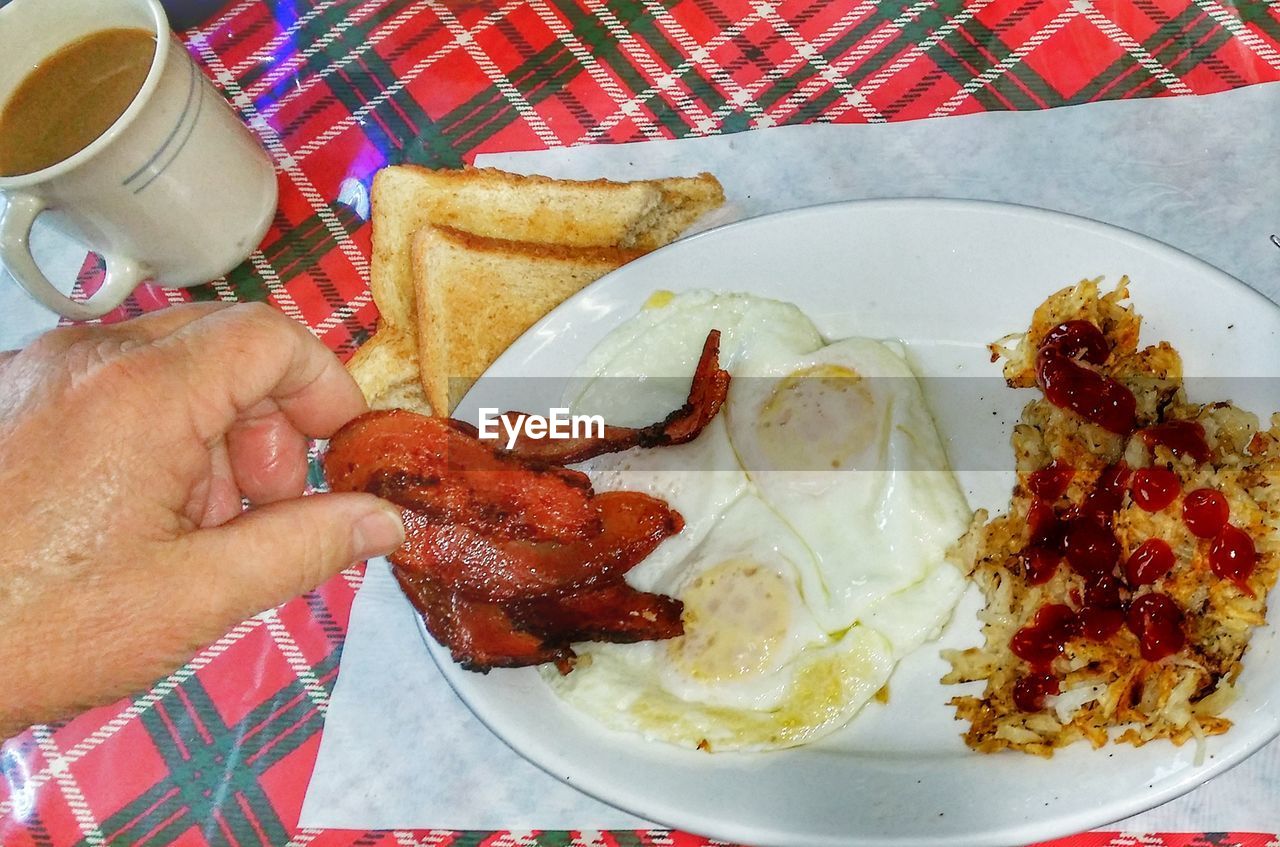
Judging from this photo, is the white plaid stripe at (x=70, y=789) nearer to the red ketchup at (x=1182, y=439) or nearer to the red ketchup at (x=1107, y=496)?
the red ketchup at (x=1107, y=496)

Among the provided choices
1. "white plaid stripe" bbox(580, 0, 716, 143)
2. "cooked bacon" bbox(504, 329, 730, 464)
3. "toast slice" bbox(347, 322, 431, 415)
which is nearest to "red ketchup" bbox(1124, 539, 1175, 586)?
"cooked bacon" bbox(504, 329, 730, 464)

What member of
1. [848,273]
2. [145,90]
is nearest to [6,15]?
[145,90]

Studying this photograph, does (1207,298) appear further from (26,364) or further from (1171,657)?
(26,364)

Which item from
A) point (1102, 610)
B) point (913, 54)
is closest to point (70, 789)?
point (1102, 610)

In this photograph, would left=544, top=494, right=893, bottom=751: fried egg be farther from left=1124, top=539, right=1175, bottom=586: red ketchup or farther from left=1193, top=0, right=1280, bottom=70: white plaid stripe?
left=1193, top=0, right=1280, bottom=70: white plaid stripe

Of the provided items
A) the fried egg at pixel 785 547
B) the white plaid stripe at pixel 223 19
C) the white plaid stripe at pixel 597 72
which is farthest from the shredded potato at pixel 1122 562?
the white plaid stripe at pixel 223 19

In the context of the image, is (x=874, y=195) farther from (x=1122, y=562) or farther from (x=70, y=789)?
(x=70, y=789)

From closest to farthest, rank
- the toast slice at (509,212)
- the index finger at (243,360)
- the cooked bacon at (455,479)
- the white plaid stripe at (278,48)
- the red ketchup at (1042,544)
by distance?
1. the index finger at (243,360)
2. the red ketchup at (1042,544)
3. the cooked bacon at (455,479)
4. the toast slice at (509,212)
5. the white plaid stripe at (278,48)
